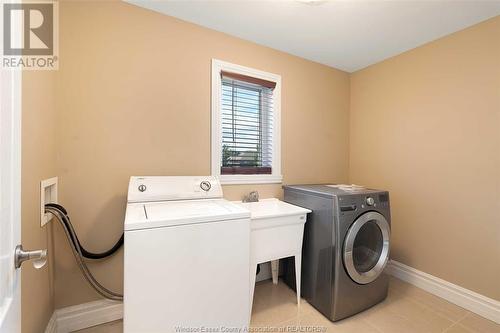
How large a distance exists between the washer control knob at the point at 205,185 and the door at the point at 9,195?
108 centimetres

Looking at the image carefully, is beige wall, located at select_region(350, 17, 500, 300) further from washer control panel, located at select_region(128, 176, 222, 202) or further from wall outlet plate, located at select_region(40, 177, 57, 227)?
wall outlet plate, located at select_region(40, 177, 57, 227)

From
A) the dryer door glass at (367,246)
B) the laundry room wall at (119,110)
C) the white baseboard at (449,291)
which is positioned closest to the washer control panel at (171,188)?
the laundry room wall at (119,110)

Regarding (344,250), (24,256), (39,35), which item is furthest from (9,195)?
(344,250)

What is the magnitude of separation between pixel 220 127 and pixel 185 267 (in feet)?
3.96

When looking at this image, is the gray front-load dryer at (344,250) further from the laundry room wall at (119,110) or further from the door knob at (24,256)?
the door knob at (24,256)

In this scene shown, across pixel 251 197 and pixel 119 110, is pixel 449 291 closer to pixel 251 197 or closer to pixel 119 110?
pixel 251 197

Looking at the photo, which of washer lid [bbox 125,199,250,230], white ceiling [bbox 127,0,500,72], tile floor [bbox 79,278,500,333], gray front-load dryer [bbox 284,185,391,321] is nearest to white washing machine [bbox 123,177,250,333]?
washer lid [bbox 125,199,250,230]

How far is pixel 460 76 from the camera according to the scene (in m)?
1.86

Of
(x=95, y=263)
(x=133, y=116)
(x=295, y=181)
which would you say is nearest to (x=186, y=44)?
(x=133, y=116)

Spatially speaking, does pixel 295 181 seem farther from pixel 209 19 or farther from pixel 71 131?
pixel 71 131

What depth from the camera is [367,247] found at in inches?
73.3

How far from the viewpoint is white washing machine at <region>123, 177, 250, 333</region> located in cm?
107

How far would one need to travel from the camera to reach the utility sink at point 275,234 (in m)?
1.57

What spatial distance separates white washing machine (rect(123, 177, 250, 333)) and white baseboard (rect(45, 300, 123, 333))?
2.32 feet
